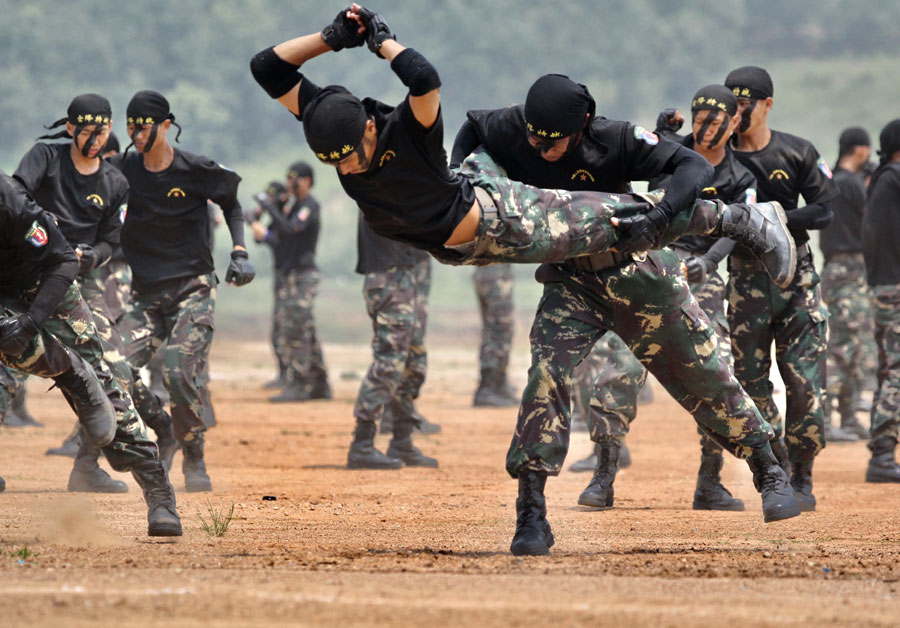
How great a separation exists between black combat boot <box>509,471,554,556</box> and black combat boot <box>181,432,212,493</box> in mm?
3470

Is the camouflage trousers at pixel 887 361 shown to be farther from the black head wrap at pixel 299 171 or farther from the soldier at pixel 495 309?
the black head wrap at pixel 299 171

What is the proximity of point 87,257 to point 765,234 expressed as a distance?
13.7 ft

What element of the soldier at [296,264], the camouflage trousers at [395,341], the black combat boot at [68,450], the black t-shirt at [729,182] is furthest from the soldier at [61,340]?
the soldier at [296,264]

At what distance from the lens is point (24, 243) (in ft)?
→ 19.8

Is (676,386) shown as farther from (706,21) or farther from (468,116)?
(706,21)

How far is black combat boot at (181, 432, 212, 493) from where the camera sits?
8703 mm

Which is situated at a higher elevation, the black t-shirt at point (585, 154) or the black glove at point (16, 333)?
the black t-shirt at point (585, 154)

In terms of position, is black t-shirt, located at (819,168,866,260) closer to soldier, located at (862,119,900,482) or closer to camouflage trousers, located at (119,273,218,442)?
soldier, located at (862,119,900,482)

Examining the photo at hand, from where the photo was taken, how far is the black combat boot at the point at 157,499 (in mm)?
6328

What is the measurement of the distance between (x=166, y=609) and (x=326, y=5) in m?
46.7

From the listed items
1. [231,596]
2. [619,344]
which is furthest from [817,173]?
[231,596]

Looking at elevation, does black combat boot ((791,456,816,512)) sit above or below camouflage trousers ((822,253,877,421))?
below

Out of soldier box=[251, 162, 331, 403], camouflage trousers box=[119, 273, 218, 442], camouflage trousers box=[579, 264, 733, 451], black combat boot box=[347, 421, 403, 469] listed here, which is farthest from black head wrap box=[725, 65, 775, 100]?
soldier box=[251, 162, 331, 403]

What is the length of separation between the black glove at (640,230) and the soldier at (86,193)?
3.96 m
